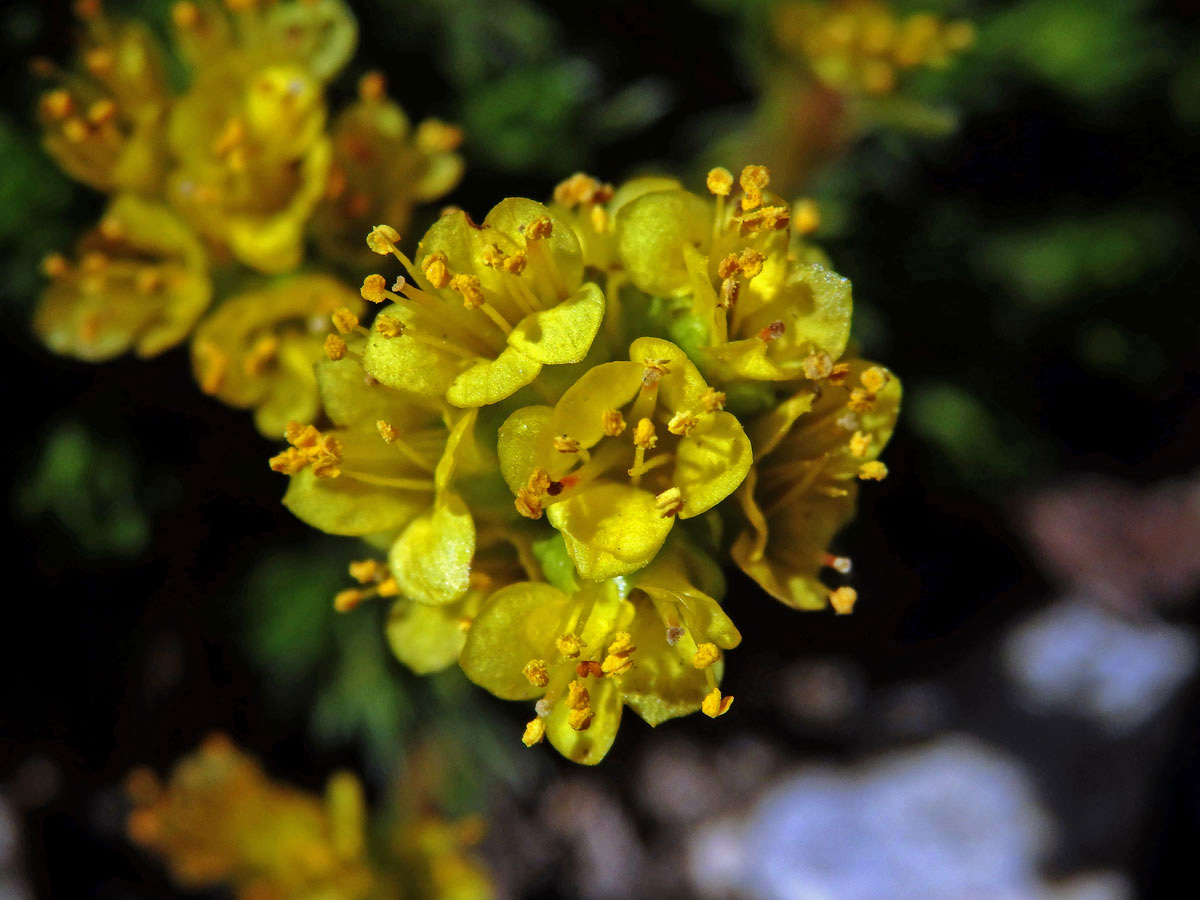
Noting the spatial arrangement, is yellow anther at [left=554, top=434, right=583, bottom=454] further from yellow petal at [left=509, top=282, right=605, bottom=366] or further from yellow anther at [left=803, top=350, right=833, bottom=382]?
yellow anther at [left=803, top=350, right=833, bottom=382]

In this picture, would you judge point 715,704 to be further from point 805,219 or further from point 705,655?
point 805,219

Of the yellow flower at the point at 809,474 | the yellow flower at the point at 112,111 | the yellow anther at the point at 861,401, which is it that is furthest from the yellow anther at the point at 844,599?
the yellow flower at the point at 112,111

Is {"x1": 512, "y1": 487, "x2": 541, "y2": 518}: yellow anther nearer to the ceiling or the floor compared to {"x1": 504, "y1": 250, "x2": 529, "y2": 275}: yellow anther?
nearer to the floor

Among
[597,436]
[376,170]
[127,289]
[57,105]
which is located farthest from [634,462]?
[57,105]

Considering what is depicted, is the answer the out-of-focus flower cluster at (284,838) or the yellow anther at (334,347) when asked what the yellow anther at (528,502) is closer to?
the yellow anther at (334,347)

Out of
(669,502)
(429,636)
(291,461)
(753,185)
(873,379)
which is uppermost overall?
(753,185)

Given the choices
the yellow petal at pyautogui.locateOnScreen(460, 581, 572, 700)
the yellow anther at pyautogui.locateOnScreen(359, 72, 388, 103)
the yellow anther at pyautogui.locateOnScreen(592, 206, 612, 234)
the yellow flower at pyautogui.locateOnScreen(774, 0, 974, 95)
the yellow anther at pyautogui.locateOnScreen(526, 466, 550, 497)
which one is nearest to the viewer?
the yellow anther at pyautogui.locateOnScreen(526, 466, 550, 497)


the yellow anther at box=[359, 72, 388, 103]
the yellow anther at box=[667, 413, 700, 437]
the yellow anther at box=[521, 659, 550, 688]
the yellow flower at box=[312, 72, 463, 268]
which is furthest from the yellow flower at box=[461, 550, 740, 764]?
the yellow anther at box=[359, 72, 388, 103]

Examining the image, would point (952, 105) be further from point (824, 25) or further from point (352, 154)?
point (352, 154)
